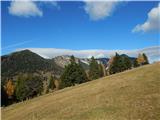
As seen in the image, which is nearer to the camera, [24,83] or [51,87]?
[24,83]

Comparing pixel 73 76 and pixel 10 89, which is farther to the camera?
pixel 10 89

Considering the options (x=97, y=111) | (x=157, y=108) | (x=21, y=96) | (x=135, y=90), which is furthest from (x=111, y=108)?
(x=21, y=96)

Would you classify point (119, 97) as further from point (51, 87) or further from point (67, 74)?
point (51, 87)

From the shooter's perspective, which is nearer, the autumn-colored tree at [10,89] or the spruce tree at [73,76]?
the spruce tree at [73,76]

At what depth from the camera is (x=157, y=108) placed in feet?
109

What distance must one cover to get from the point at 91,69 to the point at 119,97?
7634 cm

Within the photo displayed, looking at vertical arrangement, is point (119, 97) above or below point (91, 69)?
below

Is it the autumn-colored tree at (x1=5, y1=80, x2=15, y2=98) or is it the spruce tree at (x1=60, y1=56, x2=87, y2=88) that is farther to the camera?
the autumn-colored tree at (x1=5, y1=80, x2=15, y2=98)

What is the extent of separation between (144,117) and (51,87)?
10672 cm

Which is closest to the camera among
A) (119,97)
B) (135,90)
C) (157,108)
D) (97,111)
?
(157,108)

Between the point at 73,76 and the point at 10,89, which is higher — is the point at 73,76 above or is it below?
above

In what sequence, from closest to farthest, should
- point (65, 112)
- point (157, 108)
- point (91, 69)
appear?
1. point (157, 108)
2. point (65, 112)
3. point (91, 69)

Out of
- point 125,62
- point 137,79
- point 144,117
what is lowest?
point 144,117

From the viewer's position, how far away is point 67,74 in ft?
330
